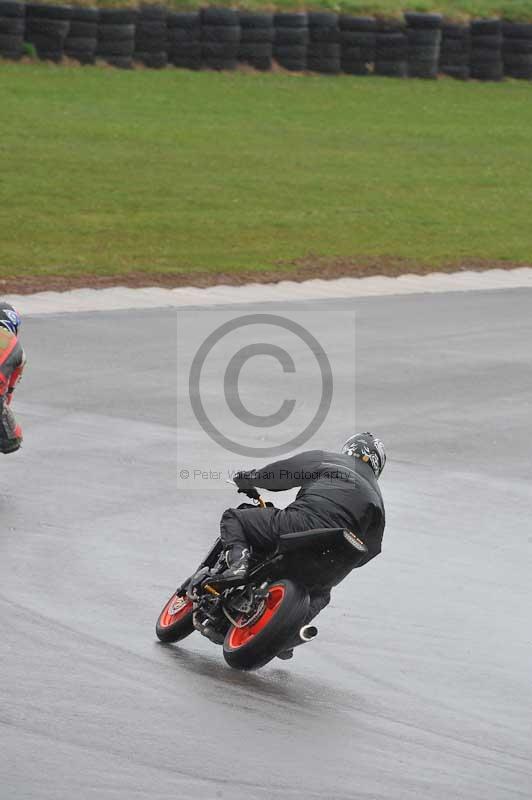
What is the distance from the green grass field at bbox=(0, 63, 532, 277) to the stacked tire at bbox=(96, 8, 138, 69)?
1.94ft

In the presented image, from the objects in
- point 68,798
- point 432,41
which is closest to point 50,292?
point 68,798

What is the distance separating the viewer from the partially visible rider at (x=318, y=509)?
335 inches

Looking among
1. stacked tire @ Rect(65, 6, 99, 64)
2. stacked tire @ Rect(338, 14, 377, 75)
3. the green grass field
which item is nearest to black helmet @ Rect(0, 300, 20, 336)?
the green grass field

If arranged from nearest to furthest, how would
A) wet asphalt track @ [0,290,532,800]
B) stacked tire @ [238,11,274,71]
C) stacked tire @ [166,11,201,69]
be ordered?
wet asphalt track @ [0,290,532,800]
stacked tire @ [166,11,201,69]
stacked tire @ [238,11,274,71]

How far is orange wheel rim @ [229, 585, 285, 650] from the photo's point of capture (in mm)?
8359

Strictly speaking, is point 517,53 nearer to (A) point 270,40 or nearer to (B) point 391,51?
(B) point 391,51

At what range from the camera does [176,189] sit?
92.6 ft

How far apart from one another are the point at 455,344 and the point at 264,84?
20615 millimetres

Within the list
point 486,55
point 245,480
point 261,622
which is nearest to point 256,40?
point 486,55

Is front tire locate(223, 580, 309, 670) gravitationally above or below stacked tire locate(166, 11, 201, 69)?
above

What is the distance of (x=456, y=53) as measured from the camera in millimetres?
40750

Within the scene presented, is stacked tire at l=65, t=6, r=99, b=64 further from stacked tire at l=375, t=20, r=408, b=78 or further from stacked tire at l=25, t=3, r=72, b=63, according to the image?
stacked tire at l=375, t=20, r=408, b=78

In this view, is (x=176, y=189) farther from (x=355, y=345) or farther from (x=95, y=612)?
(x=95, y=612)

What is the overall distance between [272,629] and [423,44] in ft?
111
